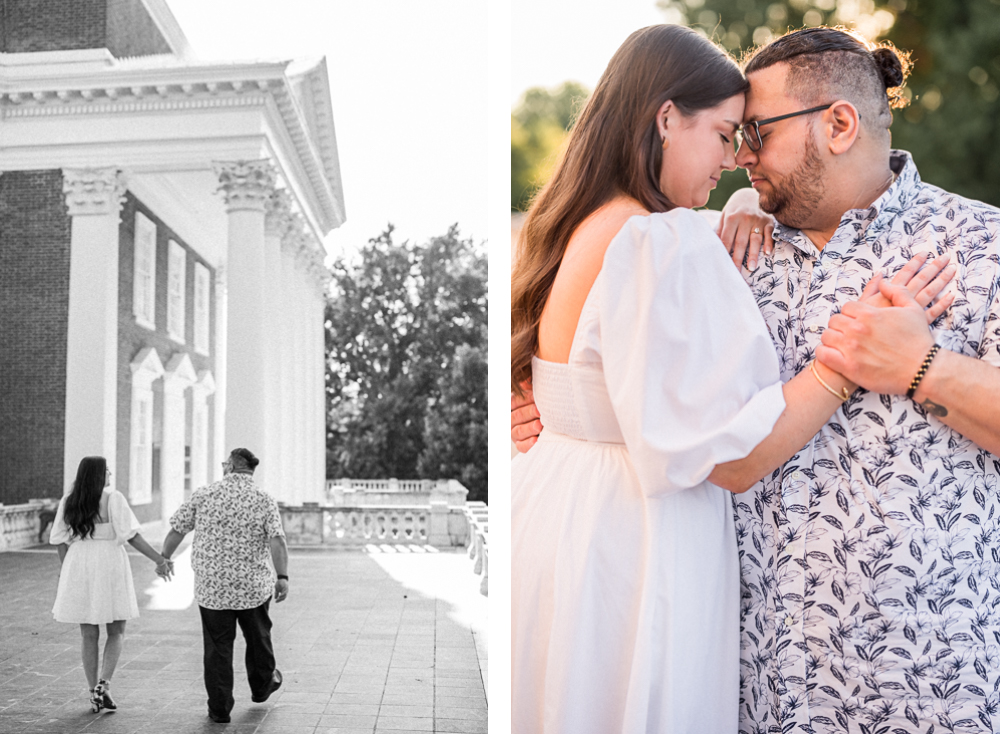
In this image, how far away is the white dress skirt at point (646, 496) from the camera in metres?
1.15

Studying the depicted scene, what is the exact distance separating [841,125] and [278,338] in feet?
8.33

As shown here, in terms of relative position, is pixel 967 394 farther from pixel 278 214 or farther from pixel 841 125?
pixel 278 214

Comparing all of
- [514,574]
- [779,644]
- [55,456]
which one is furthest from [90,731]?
[779,644]

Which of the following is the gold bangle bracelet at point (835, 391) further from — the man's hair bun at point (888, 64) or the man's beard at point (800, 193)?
the man's hair bun at point (888, 64)

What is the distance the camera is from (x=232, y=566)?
9.82 ft

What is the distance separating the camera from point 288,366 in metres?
3.24

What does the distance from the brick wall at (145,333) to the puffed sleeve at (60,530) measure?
0.22 metres

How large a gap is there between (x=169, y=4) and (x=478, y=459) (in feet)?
7.74

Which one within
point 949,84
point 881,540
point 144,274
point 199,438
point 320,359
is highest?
point 949,84

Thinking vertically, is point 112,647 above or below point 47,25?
below

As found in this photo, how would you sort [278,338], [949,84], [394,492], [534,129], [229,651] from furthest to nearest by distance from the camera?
1. [534,129]
2. [394,492]
3. [278,338]
4. [949,84]
5. [229,651]

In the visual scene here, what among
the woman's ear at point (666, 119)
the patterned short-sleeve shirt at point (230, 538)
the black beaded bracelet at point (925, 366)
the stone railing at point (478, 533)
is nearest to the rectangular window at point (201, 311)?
the patterned short-sleeve shirt at point (230, 538)

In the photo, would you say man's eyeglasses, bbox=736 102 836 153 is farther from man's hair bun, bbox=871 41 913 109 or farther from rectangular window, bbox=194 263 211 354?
rectangular window, bbox=194 263 211 354

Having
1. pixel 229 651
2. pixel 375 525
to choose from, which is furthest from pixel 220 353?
pixel 229 651
